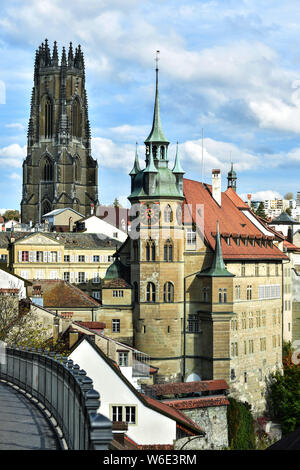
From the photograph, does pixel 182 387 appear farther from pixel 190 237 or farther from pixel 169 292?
pixel 190 237

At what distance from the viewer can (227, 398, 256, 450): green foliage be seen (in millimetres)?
56594

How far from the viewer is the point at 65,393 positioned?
2009 cm

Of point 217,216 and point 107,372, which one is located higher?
point 217,216

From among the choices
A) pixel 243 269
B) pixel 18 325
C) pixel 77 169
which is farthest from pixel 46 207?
pixel 18 325

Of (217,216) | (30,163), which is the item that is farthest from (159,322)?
(30,163)

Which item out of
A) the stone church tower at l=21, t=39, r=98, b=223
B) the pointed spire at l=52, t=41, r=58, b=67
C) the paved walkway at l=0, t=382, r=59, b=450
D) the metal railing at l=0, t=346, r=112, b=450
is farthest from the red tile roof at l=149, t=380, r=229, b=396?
the pointed spire at l=52, t=41, r=58, b=67

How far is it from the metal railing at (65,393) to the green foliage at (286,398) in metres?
40.8

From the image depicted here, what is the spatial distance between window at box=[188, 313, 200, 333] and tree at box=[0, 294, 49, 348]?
19953mm

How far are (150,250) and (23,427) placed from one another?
47.4 meters

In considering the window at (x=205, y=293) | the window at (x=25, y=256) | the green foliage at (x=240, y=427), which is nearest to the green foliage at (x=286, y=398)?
the green foliage at (x=240, y=427)

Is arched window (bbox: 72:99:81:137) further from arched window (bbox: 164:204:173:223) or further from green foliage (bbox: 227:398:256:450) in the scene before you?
green foliage (bbox: 227:398:256:450)
